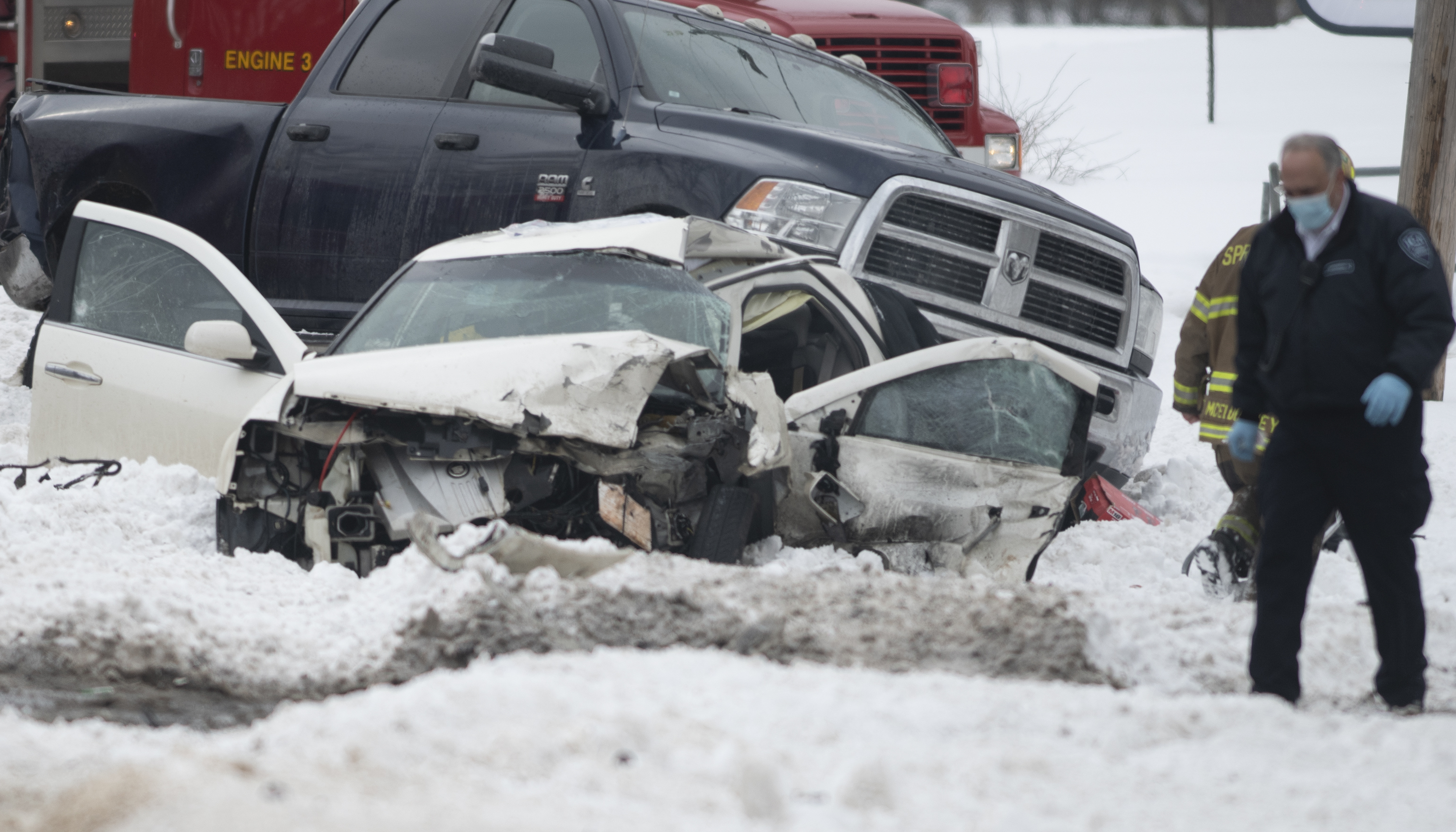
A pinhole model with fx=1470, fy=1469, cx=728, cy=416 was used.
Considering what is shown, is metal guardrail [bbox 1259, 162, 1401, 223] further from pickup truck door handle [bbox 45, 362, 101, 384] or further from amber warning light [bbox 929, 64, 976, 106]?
pickup truck door handle [bbox 45, 362, 101, 384]

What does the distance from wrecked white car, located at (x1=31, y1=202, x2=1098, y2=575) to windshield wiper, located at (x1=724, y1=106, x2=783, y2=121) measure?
1.25 meters

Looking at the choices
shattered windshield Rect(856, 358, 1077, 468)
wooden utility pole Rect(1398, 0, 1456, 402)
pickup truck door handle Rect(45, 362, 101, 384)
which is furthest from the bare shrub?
pickup truck door handle Rect(45, 362, 101, 384)

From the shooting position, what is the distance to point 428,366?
16.4 ft

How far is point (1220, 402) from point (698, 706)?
3199 mm

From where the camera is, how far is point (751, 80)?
7.46 metres

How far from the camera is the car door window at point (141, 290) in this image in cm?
620

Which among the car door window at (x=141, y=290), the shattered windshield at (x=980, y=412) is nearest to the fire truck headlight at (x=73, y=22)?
the car door window at (x=141, y=290)

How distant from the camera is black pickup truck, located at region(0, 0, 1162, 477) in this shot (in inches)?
261

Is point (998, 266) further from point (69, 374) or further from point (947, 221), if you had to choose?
point (69, 374)

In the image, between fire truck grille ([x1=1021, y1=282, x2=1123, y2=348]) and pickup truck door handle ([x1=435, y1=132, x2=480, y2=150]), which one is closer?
fire truck grille ([x1=1021, y1=282, x2=1123, y2=348])

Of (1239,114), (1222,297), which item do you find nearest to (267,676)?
(1222,297)

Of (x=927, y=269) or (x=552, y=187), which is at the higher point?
(x=552, y=187)

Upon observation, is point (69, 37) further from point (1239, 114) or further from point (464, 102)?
point (1239, 114)

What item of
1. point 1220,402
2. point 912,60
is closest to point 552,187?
point 1220,402
